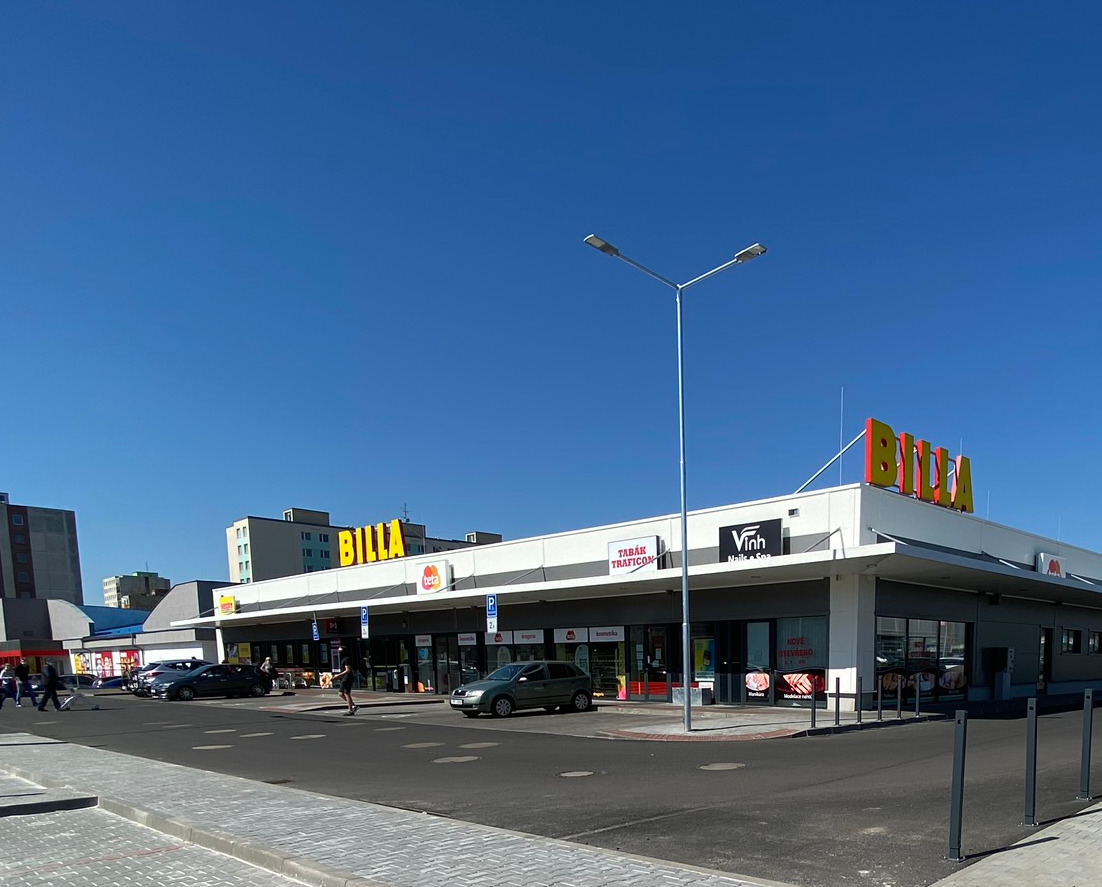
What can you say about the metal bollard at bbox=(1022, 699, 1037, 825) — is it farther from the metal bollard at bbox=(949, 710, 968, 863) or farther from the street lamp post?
the street lamp post

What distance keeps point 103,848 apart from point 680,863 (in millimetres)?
5431

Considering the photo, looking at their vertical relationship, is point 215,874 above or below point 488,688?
above

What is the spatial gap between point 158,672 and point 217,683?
17.4 ft

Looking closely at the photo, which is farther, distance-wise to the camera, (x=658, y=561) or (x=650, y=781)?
(x=658, y=561)

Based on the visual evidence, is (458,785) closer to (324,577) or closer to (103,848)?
(103,848)

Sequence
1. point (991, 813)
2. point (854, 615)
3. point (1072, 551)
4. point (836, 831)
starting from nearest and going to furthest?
1. point (836, 831)
2. point (991, 813)
3. point (854, 615)
4. point (1072, 551)

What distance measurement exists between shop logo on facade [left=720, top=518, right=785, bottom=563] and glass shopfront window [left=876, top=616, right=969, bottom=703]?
11.4 ft

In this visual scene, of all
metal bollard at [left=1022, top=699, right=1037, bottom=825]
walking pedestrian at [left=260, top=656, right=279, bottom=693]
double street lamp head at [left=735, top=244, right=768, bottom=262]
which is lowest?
walking pedestrian at [left=260, top=656, right=279, bottom=693]

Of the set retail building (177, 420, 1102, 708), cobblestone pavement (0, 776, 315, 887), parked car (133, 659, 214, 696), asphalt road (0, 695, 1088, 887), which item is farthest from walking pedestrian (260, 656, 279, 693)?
cobblestone pavement (0, 776, 315, 887)

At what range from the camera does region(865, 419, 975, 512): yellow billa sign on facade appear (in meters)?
20.6

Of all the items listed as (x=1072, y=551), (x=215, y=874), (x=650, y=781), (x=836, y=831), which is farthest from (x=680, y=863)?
(x=1072, y=551)

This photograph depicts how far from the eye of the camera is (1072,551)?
30.4 metres

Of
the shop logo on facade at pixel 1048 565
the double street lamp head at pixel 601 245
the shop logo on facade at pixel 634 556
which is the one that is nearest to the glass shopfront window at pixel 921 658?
the shop logo on facade at pixel 1048 565

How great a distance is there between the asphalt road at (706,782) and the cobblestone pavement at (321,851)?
58 cm
